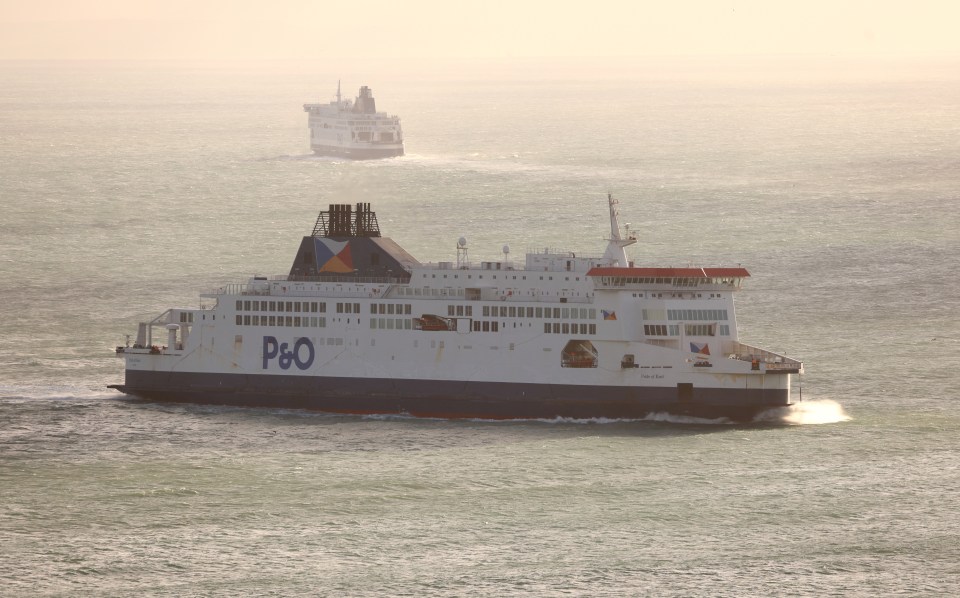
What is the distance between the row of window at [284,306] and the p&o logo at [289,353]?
1084mm

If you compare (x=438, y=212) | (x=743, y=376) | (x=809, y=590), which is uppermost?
(x=438, y=212)

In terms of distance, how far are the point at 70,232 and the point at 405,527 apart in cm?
7179

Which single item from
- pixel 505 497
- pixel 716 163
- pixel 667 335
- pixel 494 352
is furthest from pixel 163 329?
pixel 716 163

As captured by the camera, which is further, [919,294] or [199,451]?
[919,294]

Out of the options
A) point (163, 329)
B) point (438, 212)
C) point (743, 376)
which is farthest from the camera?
point (438, 212)

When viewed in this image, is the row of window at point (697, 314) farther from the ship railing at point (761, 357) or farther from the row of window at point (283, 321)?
the row of window at point (283, 321)

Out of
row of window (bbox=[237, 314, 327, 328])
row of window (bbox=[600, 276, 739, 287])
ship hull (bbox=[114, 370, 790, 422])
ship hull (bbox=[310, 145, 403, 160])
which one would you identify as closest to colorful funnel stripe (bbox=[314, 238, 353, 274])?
row of window (bbox=[237, 314, 327, 328])

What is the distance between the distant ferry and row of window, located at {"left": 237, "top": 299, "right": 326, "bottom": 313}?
10594cm

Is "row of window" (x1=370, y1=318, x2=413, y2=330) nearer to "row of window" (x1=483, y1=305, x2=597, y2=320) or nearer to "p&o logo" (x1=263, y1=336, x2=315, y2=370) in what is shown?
"p&o logo" (x1=263, y1=336, x2=315, y2=370)

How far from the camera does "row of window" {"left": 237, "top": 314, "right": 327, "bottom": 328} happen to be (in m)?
69.1

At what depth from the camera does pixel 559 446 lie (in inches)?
2400

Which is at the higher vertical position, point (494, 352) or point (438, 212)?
point (438, 212)

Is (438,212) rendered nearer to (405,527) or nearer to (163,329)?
(163,329)

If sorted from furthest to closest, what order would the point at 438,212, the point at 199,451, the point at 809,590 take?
the point at 438,212, the point at 199,451, the point at 809,590
